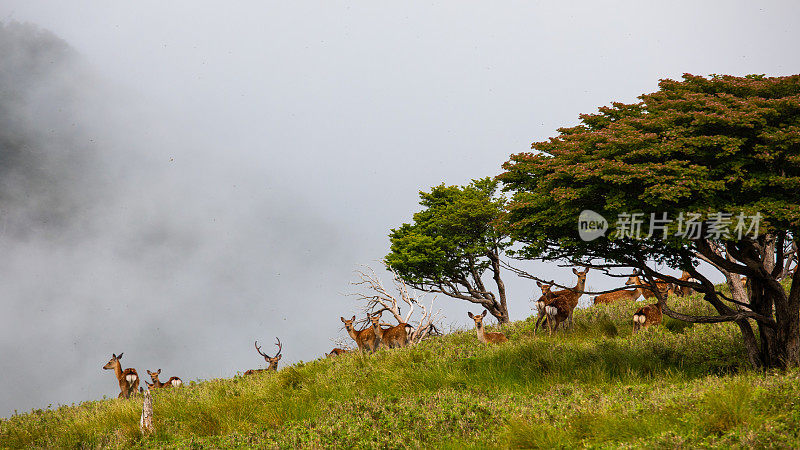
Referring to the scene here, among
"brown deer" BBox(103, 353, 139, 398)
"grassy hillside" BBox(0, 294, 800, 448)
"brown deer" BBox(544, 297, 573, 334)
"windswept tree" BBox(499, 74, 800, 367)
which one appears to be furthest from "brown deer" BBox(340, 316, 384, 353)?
"windswept tree" BBox(499, 74, 800, 367)

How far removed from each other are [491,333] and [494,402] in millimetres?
7111

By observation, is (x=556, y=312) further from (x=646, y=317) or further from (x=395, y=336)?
(x=395, y=336)

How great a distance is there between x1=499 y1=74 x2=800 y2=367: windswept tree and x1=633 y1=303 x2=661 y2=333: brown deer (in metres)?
4.13

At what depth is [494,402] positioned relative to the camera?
35.6ft

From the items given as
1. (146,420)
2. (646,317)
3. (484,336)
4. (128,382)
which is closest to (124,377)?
(128,382)

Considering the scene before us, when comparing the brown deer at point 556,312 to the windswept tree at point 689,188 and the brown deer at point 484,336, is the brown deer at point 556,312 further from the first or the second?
the windswept tree at point 689,188

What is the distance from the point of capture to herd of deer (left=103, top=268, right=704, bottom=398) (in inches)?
682

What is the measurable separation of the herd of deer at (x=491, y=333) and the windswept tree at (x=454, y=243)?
19.2 feet

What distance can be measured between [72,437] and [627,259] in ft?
42.7

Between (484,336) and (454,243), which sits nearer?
(484,336)

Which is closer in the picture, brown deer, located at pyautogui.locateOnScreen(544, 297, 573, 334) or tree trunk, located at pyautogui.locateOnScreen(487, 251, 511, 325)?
brown deer, located at pyautogui.locateOnScreen(544, 297, 573, 334)

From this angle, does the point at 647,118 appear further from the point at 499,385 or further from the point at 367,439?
the point at 367,439

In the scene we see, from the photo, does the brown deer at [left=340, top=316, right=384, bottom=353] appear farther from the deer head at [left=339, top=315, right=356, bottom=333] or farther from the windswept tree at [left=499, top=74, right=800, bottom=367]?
the windswept tree at [left=499, top=74, right=800, bottom=367]

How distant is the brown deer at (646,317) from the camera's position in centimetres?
1678
